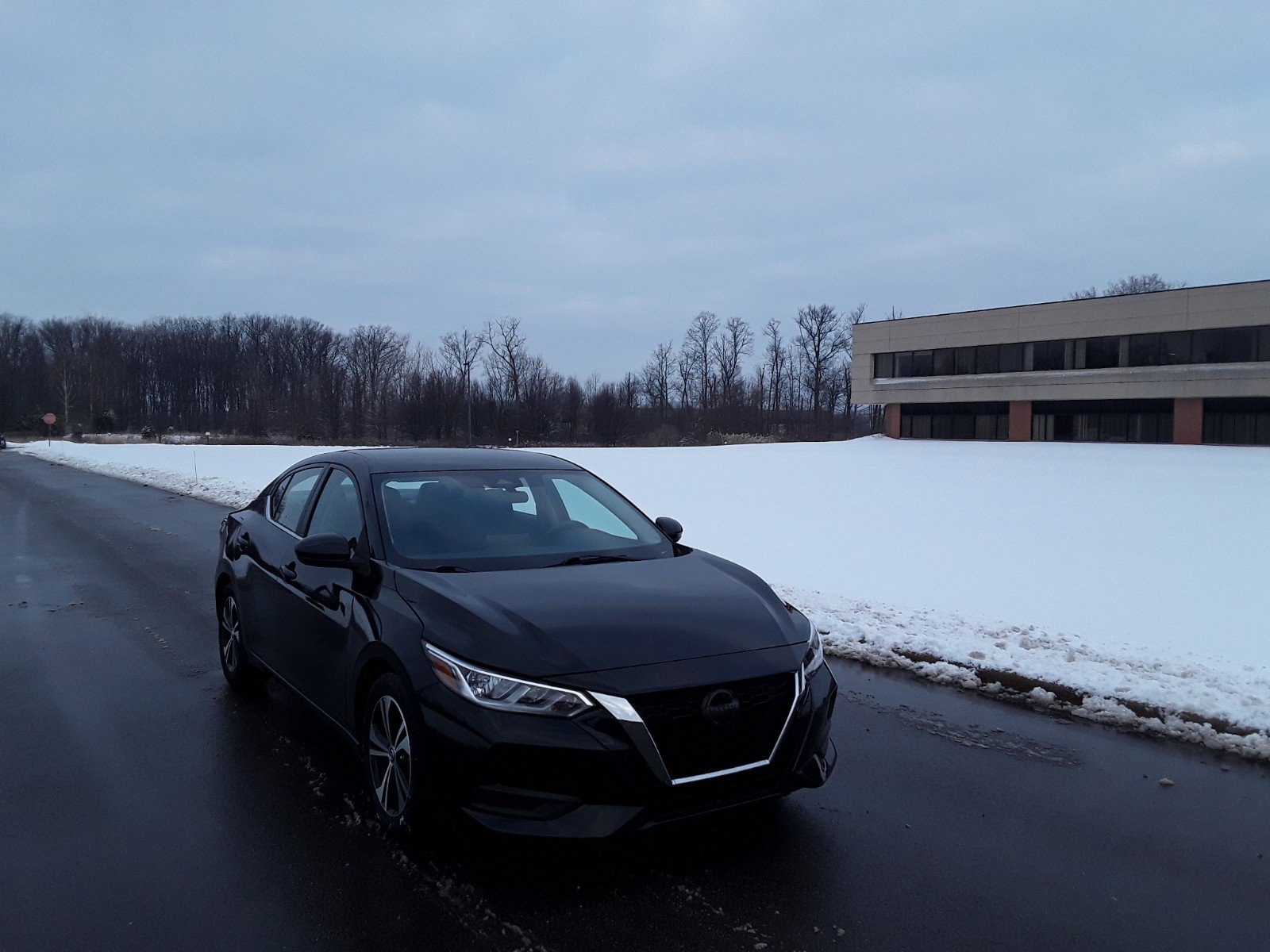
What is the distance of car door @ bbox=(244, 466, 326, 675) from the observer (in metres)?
4.80

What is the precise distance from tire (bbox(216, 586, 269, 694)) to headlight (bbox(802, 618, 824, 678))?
11.8 feet

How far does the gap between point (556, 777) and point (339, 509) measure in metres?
2.29

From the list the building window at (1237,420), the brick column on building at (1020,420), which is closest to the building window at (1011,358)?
the brick column on building at (1020,420)

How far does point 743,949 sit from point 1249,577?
35.0 feet

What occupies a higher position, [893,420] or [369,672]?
[893,420]

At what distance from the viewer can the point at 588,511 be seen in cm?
497

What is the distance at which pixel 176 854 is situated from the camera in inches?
140

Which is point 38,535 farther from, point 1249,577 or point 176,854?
point 1249,577

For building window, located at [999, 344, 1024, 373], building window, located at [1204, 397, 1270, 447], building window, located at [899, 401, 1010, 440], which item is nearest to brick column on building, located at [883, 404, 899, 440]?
building window, located at [899, 401, 1010, 440]

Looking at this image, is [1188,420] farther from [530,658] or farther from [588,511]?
[530,658]

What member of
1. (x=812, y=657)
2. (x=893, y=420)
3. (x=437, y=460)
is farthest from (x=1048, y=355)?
(x=812, y=657)

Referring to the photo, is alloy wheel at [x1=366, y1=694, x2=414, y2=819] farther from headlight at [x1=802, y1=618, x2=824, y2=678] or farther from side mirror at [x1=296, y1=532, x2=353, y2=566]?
headlight at [x1=802, y1=618, x2=824, y2=678]

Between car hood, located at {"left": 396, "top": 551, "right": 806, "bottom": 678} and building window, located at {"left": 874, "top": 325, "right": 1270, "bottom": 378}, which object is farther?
building window, located at {"left": 874, "top": 325, "right": 1270, "bottom": 378}

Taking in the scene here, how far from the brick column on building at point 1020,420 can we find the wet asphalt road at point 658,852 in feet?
178
